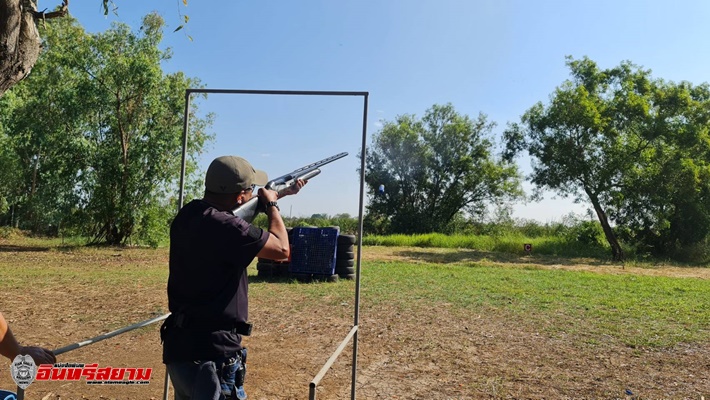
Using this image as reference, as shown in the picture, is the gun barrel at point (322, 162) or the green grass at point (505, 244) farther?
the green grass at point (505, 244)

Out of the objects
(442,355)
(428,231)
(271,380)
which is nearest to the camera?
(271,380)

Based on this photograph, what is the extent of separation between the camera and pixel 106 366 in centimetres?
448

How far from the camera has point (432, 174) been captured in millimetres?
33531

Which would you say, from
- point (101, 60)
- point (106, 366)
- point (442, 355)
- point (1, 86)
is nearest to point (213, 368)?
point (1, 86)

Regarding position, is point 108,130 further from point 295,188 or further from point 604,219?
point 604,219

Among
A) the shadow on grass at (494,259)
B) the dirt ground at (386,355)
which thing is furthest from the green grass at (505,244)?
the dirt ground at (386,355)

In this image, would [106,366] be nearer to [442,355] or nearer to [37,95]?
[442,355]

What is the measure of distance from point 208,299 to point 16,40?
6.42ft

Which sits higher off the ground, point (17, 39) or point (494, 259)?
point (17, 39)

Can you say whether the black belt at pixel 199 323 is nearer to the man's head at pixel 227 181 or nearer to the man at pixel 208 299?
the man at pixel 208 299

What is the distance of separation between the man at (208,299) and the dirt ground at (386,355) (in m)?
2.19

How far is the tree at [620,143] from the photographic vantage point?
18.7 metres

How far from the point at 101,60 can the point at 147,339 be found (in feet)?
44.5

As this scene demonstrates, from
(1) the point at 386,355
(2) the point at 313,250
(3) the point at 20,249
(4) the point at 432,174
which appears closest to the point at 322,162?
(1) the point at 386,355
